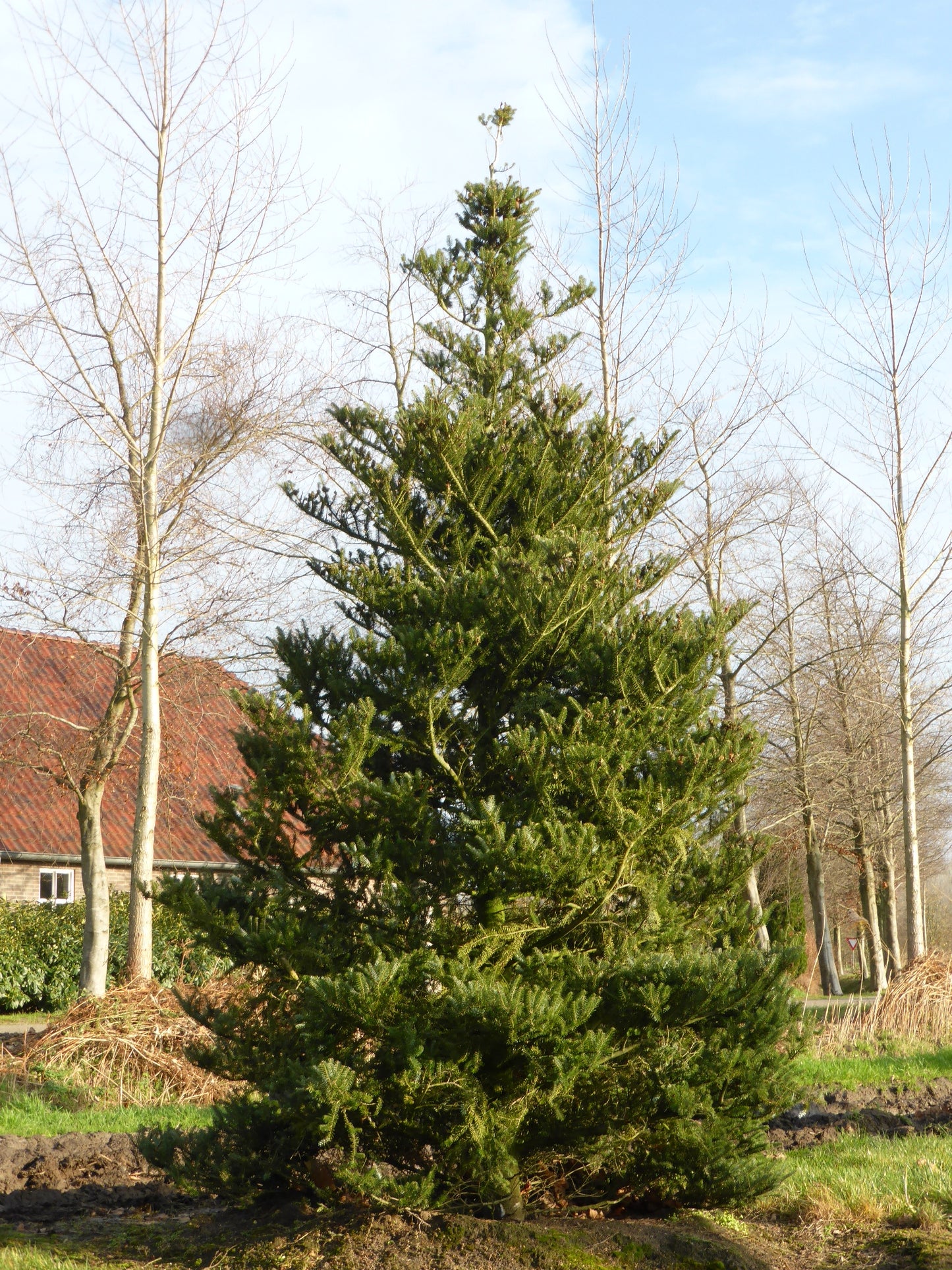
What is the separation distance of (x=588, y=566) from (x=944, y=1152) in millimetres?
4345

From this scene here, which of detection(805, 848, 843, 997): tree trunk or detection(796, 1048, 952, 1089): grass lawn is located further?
detection(805, 848, 843, 997): tree trunk

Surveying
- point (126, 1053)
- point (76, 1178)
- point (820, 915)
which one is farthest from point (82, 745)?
point (820, 915)

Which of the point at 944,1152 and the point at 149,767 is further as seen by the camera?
→ the point at 149,767

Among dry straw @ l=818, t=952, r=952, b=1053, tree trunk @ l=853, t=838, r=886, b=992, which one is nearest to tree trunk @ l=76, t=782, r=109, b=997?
dry straw @ l=818, t=952, r=952, b=1053

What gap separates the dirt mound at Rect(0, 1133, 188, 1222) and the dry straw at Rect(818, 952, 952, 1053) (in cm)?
815

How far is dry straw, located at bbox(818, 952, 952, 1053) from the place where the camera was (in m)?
12.5

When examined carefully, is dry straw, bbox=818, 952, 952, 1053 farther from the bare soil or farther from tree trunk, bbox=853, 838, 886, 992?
tree trunk, bbox=853, 838, 886, 992

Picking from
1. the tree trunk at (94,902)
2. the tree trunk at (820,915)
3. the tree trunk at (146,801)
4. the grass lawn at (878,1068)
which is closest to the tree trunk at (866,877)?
the tree trunk at (820,915)

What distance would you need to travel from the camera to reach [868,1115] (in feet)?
26.9

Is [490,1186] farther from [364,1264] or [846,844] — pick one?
[846,844]

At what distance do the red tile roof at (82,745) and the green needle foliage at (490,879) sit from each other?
27.0 ft

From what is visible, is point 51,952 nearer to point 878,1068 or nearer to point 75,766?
point 75,766

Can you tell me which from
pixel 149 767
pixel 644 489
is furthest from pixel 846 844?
pixel 644 489

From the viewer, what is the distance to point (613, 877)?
5.23 meters
